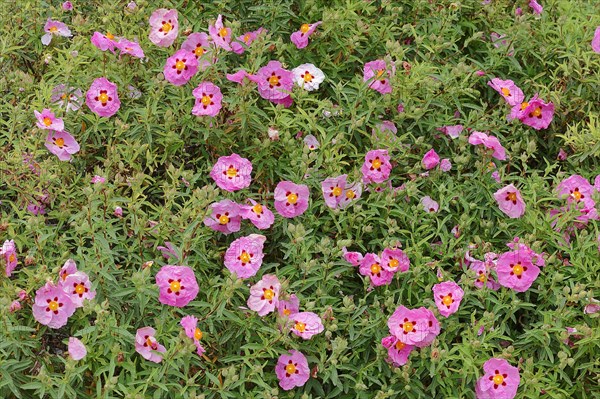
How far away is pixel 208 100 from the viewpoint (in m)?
3.58

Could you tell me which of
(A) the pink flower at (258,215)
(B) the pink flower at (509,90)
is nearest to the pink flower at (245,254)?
(A) the pink flower at (258,215)

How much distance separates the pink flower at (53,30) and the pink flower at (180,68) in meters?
0.78

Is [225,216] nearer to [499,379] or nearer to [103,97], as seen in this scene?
[103,97]

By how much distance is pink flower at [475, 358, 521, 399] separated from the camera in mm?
3117

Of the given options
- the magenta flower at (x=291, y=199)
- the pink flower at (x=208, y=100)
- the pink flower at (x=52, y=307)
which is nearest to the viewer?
the pink flower at (x=52, y=307)

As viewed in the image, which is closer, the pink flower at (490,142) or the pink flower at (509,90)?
the pink flower at (490,142)

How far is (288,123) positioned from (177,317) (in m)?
0.96

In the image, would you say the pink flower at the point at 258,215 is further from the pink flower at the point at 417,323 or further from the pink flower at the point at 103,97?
the pink flower at the point at 103,97

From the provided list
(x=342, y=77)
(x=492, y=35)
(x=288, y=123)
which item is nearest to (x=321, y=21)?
(x=342, y=77)

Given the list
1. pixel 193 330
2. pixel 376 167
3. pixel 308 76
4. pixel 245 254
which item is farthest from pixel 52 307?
pixel 308 76

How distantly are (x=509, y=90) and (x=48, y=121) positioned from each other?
1954 millimetres

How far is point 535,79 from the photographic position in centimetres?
415

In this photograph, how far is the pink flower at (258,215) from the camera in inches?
135

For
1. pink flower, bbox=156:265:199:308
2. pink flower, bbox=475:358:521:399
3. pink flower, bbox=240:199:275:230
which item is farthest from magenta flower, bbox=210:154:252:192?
pink flower, bbox=475:358:521:399
